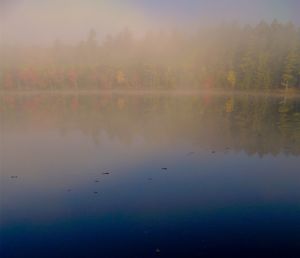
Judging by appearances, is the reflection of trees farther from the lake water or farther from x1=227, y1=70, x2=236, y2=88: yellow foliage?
x1=227, y1=70, x2=236, y2=88: yellow foliage

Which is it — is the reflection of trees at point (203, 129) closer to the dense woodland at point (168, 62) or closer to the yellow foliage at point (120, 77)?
the dense woodland at point (168, 62)

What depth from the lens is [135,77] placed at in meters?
88.6

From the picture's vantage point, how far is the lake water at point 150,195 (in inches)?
315

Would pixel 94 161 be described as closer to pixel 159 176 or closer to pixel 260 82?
pixel 159 176

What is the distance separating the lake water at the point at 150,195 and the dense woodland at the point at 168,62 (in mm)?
53870

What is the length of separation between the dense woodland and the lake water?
177 feet

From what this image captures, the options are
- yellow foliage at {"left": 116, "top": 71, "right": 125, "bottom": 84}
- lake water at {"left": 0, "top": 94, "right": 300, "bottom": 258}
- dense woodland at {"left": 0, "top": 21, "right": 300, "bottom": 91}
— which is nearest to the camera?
lake water at {"left": 0, "top": 94, "right": 300, "bottom": 258}

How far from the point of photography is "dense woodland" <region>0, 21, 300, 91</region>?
70750 mm

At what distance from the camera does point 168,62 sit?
310ft

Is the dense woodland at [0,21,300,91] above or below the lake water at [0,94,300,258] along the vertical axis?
above

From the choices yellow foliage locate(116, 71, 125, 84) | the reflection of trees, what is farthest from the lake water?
yellow foliage locate(116, 71, 125, 84)

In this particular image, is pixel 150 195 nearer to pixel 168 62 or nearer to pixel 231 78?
pixel 231 78

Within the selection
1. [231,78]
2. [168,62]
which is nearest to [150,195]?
[231,78]

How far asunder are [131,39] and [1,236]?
4449 inches
